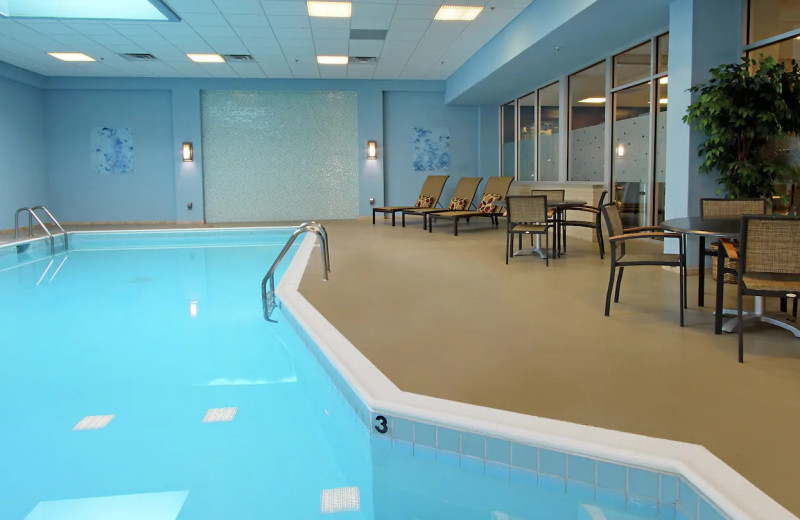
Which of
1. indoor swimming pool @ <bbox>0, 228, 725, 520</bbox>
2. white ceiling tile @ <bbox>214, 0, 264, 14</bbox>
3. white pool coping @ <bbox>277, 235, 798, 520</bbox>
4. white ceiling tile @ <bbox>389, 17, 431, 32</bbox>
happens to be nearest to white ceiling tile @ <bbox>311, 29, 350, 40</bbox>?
white ceiling tile @ <bbox>389, 17, 431, 32</bbox>

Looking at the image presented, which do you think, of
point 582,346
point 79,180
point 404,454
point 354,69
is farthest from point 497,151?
point 404,454

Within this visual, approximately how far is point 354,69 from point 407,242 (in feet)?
16.7

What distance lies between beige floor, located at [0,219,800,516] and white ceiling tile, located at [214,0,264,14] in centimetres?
396

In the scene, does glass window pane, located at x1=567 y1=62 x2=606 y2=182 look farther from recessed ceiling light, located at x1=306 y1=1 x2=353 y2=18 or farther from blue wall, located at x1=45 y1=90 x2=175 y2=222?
blue wall, located at x1=45 y1=90 x2=175 y2=222

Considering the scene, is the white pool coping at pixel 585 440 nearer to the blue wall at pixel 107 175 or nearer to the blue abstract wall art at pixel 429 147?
the blue abstract wall art at pixel 429 147

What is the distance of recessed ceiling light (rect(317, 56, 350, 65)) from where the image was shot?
11.6 metres

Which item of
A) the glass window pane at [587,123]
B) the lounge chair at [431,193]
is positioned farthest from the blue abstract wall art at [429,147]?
the glass window pane at [587,123]

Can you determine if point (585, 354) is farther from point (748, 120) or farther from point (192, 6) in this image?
point (192, 6)

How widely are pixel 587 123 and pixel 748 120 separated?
475cm

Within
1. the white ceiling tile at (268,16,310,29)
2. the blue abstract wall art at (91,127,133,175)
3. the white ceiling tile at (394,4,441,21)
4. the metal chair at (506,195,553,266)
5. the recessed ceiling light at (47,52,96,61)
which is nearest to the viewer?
the metal chair at (506,195,553,266)

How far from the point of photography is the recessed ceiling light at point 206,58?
36.8 ft

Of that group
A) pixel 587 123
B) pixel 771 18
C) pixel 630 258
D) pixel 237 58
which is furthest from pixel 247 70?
pixel 630 258

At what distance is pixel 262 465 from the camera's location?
8.99 feet

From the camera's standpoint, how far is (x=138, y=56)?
11.2 m
